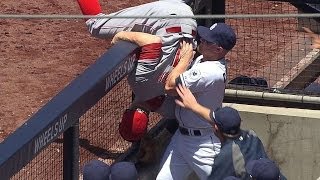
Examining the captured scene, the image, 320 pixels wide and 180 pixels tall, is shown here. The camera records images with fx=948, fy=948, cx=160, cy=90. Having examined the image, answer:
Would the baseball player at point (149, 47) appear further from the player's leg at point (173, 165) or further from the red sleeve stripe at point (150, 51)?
the player's leg at point (173, 165)

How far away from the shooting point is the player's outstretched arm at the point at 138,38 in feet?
18.4

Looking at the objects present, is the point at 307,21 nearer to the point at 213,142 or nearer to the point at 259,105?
the point at 259,105

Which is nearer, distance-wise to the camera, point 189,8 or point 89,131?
point 189,8

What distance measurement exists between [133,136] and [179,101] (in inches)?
22.4

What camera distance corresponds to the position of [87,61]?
9.64 metres

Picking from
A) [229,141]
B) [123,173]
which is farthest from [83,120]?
[123,173]

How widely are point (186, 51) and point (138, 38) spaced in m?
0.33

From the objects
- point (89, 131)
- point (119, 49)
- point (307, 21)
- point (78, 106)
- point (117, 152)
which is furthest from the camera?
point (307, 21)

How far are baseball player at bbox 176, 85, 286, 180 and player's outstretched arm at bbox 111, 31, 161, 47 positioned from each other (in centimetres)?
36

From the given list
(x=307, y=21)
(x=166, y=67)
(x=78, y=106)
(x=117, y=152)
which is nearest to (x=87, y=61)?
(x=307, y=21)

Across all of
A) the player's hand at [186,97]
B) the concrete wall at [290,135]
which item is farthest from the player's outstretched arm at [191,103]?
the concrete wall at [290,135]

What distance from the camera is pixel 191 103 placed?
5453 millimetres

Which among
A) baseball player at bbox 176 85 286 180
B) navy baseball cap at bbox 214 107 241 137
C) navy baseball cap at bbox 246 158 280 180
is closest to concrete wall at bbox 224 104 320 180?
baseball player at bbox 176 85 286 180

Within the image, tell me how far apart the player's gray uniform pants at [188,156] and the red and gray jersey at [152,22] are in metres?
0.64
